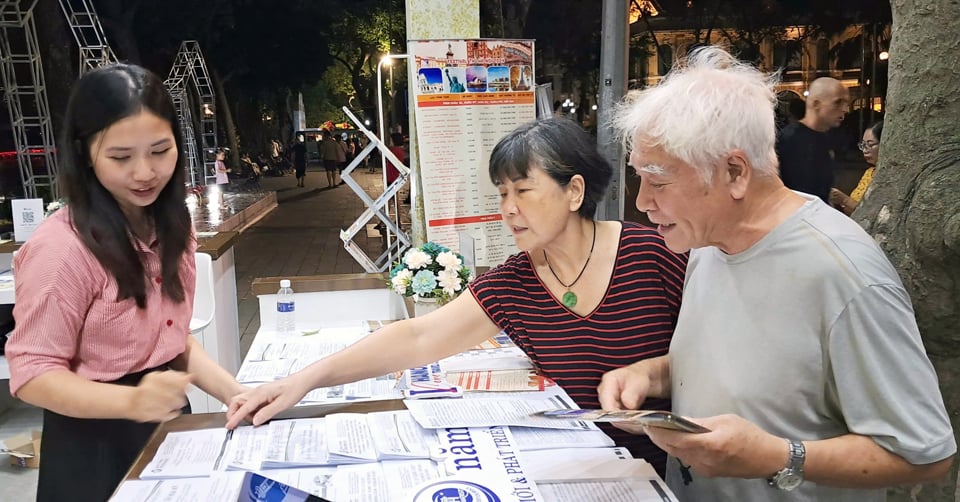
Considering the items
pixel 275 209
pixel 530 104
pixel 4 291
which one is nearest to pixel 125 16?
pixel 275 209

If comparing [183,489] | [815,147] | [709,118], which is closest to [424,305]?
[183,489]

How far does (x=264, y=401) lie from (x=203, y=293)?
2380 mm

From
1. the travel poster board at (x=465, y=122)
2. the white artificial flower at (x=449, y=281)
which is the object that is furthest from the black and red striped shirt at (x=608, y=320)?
the travel poster board at (x=465, y=122)

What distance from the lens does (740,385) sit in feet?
4.21

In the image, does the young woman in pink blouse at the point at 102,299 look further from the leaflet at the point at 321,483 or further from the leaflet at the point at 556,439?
the leaflet at the point at 556,439

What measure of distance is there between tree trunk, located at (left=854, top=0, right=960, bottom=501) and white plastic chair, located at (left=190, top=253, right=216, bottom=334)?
299 centimetres

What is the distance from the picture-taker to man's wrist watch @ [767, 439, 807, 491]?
115cm

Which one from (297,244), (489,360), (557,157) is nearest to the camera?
(557,157)

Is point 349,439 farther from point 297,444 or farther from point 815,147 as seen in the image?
point 815,147

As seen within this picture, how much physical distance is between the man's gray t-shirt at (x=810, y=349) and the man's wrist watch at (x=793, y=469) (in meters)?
0.09

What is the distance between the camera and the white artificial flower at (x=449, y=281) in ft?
9.42

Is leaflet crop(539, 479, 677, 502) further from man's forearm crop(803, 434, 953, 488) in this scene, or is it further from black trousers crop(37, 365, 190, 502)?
black trousers crop(37, 365, 190, 502)

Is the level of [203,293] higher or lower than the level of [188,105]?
lower

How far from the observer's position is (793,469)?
1.15 meters
